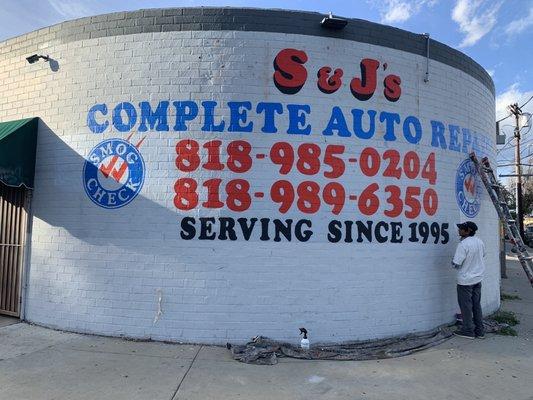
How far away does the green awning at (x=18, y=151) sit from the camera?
22.3 ft

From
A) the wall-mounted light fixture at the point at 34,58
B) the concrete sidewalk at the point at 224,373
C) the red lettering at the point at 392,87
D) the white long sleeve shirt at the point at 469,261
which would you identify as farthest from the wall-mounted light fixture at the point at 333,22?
the concrete sidewalk at the point at 224,373

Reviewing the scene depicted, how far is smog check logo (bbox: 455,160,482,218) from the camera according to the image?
7930 mm

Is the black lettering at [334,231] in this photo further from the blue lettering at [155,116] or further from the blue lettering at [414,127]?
the blue lettering at [155,116]

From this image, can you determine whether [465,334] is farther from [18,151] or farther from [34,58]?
[34,58]

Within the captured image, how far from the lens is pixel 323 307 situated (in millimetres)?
6547

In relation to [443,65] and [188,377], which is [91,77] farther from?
[443,65]

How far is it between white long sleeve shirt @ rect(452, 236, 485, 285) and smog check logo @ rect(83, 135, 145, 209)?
16.7 ft

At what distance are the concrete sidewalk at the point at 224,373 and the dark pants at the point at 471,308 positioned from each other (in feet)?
1.37

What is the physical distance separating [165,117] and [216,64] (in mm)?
1092

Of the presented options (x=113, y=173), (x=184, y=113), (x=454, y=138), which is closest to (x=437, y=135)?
(x=454, y=138)

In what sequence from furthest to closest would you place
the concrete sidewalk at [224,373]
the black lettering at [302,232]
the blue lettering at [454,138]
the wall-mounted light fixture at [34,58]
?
the blue lettering at [454,138] → the wall-mounted light fixture at [34,58] → the black lettering at [302,232] → the concrete sidewalk at [224,373]

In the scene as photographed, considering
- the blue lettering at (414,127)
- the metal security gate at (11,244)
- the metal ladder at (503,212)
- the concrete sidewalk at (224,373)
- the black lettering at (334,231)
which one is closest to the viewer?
the concrete sidewalk at (224,373)

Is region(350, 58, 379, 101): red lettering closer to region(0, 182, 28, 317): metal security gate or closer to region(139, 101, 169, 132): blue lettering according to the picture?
region(139, 101, 169, 132): blue lettering

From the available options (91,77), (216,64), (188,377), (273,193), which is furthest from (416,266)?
(91,77)
